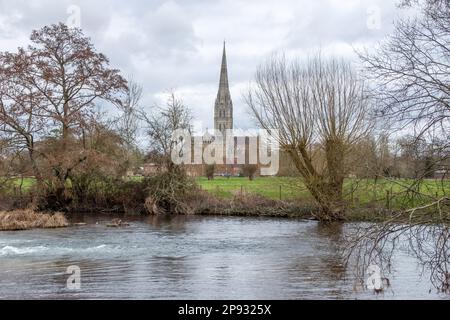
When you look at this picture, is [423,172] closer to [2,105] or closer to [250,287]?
[250,287]

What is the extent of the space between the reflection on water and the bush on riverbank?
5.65ft

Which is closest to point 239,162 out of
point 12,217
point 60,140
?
point 60,140

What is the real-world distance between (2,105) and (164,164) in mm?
11709

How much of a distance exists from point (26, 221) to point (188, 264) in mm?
14681

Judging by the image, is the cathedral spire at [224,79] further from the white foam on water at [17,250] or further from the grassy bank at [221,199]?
the white foam on water at [17,250]

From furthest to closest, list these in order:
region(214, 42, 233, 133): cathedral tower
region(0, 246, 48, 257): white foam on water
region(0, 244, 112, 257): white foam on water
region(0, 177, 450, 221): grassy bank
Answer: region(214, 42, 233, 133): cathedral tower
region(0, 177, 450, 221): grassy bank
region(0, 244, 112, 257): white foam on water
region(0, 246, 48, 257): white foam on water

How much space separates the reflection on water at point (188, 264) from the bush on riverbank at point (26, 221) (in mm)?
1721

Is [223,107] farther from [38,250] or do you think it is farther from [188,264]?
[188,264]

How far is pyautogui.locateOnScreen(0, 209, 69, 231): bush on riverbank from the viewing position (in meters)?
28.0

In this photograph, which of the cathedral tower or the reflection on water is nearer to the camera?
the reflection on water

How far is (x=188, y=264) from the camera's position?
17.7 m

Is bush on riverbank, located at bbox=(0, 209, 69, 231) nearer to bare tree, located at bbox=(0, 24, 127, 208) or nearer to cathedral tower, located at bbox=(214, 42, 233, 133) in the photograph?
bare tree, located at bbox=(0, 24, 127, 208)

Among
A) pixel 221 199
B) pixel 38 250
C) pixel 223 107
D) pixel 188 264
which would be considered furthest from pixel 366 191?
pixel 223 107

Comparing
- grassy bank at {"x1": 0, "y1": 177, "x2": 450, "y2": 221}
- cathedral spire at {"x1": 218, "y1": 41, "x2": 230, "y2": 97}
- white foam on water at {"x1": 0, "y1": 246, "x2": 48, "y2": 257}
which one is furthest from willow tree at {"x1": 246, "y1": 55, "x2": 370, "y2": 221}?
cathedral spire at {"x1": 218, "y1": 41, "x2": 230, "y2": 97}
